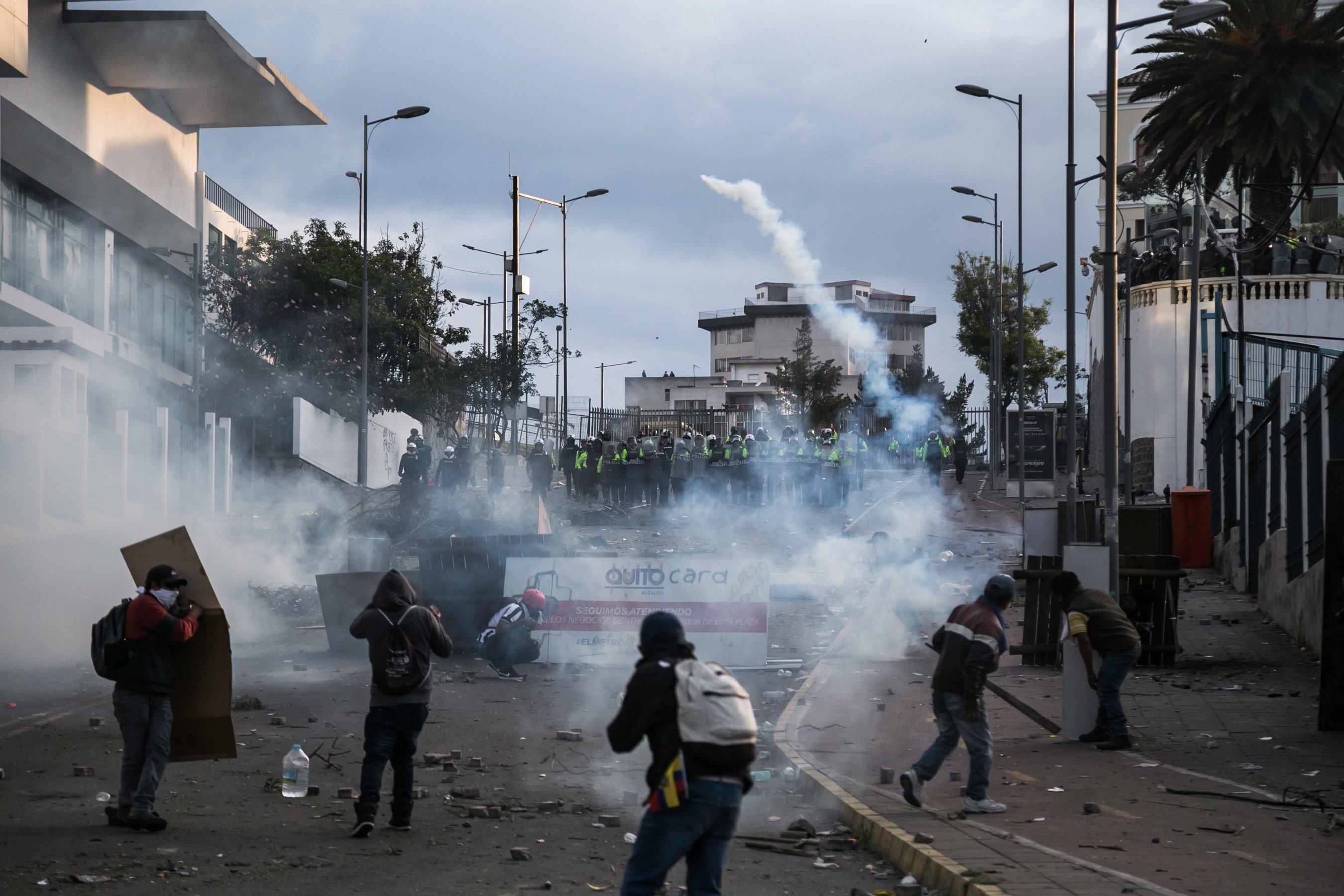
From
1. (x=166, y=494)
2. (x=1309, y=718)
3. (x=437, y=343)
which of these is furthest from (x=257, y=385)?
(x=1309, y=718)

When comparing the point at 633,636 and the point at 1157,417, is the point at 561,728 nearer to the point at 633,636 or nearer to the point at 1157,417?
the point at 633,636

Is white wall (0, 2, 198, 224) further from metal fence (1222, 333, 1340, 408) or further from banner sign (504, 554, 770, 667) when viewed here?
metal fence (1222, 333, 1340, 408)

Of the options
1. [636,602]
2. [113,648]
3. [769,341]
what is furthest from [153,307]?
[769,341]

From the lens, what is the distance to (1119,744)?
8.85 meters

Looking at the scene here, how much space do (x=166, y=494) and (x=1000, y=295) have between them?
23696 millimetres

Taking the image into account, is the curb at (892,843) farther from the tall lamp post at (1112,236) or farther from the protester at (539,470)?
the protester at (539,470)

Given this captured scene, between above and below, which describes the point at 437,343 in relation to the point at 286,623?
above

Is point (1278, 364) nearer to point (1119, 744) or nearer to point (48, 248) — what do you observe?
point (1119, 744)

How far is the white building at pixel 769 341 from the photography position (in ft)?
241

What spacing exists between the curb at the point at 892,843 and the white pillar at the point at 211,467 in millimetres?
16165

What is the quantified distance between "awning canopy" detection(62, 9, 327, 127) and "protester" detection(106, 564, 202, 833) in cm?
2139

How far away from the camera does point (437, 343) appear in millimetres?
44250

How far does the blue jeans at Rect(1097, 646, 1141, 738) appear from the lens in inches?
351

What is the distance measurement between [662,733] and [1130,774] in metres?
4.93
